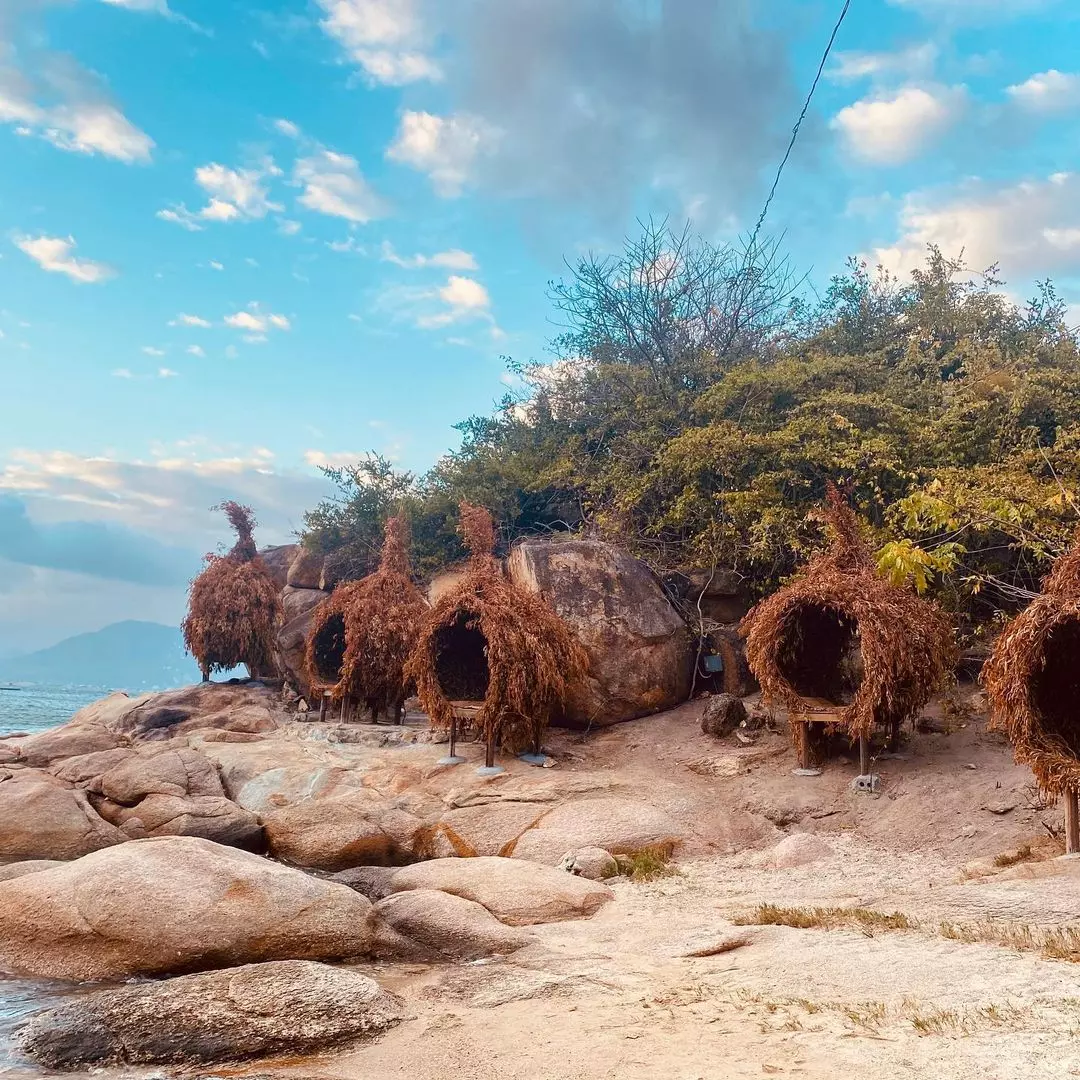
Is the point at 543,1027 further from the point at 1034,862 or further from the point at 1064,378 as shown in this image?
the point at 1064,378

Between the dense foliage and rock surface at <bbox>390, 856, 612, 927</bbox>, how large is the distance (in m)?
4.88

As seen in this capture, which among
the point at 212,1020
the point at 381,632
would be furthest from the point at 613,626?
the point at 212,1020

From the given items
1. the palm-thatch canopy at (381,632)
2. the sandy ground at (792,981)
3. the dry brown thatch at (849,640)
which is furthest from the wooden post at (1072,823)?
the palm-thatch canopy at (381,632)

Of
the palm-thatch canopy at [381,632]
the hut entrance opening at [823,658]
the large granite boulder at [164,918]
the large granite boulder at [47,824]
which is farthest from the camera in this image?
the palm-thatch canopy at [381,632]

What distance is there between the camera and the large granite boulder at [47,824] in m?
10.6

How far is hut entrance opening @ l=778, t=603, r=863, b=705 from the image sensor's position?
44.0 feet

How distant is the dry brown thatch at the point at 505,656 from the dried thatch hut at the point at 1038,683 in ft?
20.9

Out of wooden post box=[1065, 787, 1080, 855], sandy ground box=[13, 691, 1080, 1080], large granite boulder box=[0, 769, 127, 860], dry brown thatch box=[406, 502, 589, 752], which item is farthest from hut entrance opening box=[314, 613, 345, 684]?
wooden post box=[1065, 787, 1080, 855]

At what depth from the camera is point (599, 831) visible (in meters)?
10.8

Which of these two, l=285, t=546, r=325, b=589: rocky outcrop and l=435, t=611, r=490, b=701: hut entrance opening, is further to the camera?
l=285, t=546, r=325, b=589: rocky outcrop

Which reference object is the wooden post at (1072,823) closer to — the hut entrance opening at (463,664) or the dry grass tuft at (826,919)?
the dry grass tuft at (826,919)

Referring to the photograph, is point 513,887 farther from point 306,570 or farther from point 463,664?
point 306,570

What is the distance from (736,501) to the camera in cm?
1579

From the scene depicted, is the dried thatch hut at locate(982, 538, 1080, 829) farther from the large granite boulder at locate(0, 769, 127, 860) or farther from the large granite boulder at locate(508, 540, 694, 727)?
the large granite boulder at locate(0, 769, 127, 860)
